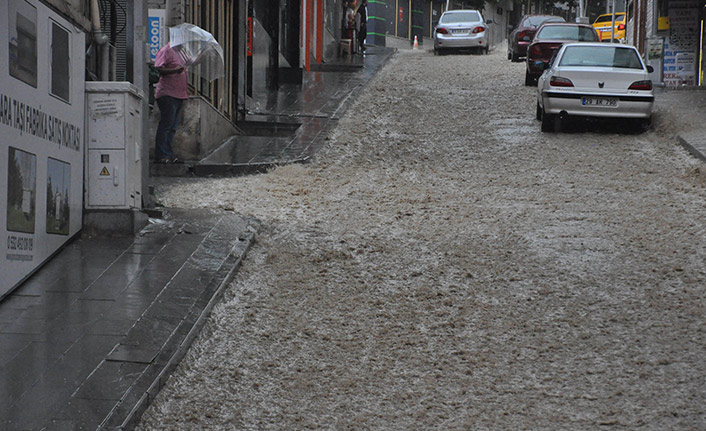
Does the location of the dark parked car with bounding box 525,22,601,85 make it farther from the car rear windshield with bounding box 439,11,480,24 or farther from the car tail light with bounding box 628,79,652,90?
the car rear windshield with bounding box 439,11,480,24

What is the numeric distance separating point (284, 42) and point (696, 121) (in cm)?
1001

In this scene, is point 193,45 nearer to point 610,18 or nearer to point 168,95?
point 168,95

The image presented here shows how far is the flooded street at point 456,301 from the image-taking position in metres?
4.93

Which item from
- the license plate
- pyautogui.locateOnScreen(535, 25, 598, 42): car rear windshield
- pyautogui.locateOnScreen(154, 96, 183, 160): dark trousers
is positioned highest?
pyautogui.locateOnScreen(535, 25, 598, 42): car rear windshield

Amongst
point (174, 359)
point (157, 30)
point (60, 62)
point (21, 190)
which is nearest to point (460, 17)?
point (157, 30)

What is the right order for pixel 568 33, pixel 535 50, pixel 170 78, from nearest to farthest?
1. pixel 170 78
2. pixel 535 50
3. pixel 568 33

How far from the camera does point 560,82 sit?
590 inches

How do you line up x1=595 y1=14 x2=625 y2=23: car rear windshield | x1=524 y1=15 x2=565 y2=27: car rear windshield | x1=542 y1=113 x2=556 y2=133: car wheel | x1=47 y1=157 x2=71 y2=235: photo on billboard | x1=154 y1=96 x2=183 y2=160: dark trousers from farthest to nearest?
x1=595 y1=14 x2=625 y2=23: car rear windshield < x1=524 y1=15 x2=565 y2=27: car rear windshield < x1=542 y1=113 x2=556 y2=133: car wheel < x1=154 y1=96 x2=183 y2=160: dark trousers < x1=47 y1=157 x2=71 y2=235: photo on billboard

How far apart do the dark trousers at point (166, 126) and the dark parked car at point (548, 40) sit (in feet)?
34.9

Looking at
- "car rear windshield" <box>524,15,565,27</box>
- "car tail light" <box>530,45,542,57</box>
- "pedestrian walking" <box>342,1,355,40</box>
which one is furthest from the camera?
"car rear windshield" <box>524,15,565,27</box>

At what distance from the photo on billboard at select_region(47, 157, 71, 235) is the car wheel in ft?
30.4

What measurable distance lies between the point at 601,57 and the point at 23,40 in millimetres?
11281

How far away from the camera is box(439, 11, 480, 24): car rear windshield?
34269 mm

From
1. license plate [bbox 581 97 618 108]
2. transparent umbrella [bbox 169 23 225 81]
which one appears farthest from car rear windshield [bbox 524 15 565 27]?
transparent umbrella [bbox 169 23 225 81]
